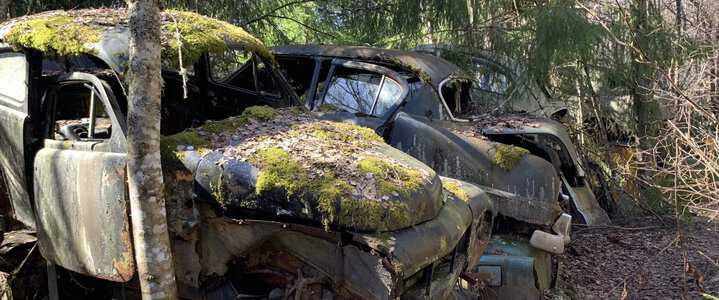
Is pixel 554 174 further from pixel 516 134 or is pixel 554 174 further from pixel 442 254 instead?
pixel 442 254

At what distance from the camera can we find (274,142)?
147 inches

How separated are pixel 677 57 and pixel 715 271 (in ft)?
10.5

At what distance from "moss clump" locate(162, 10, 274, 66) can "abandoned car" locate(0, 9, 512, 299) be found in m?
0.02

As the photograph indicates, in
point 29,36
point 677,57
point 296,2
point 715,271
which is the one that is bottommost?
point 715,271

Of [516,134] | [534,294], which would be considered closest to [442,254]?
[534,294]

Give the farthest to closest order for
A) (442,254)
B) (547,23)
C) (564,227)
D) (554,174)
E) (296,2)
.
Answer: (296,2) < (547,23) < (554,174) < (564,227) < (442,254)

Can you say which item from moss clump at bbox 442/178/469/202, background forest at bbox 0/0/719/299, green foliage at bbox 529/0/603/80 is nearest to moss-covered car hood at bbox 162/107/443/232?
moss clump at bbox 442/178/469/202

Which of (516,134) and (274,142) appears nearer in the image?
(274,142)

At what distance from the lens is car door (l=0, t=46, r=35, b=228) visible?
4.16m

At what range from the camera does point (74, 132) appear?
423 centimetres

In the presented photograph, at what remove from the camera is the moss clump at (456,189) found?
4.04m

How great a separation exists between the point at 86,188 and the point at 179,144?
2.09 ft

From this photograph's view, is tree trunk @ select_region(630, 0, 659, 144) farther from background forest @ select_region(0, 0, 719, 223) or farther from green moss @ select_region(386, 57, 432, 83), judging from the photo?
green moss @ select_region(386, 57, 432, 83)

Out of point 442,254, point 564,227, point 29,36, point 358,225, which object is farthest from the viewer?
point 564,227
